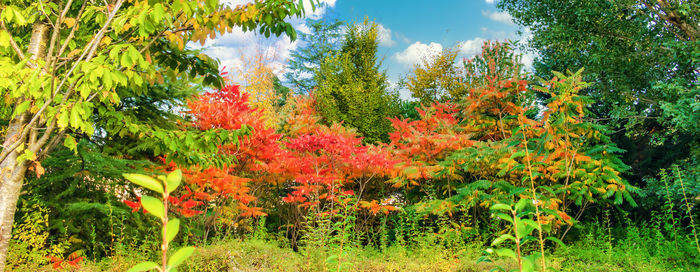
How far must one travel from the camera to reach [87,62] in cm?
230

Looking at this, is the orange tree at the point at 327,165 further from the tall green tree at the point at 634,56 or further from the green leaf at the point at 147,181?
the green leaf at the point at 147,181

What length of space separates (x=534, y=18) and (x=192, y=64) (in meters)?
7.45

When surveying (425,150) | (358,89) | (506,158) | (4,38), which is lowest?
(506,158)

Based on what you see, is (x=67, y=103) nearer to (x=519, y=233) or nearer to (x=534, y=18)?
(x=519, y=233)

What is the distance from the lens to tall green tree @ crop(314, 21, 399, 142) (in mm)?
10602

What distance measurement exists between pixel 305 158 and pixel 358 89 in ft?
17.7

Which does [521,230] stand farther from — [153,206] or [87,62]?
[87,62]

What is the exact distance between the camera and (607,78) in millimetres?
7672

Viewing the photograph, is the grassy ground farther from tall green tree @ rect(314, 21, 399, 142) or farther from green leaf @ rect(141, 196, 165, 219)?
tall green tree @ rect(314, 21, 399, 142)

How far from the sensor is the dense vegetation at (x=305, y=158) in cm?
255

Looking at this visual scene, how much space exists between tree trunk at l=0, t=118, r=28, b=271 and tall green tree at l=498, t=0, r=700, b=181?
7.83 m

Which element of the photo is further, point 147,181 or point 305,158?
point 305,158

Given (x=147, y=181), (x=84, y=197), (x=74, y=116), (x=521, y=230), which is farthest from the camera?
(x=84, y=197)

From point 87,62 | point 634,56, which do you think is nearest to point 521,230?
point 87,62
